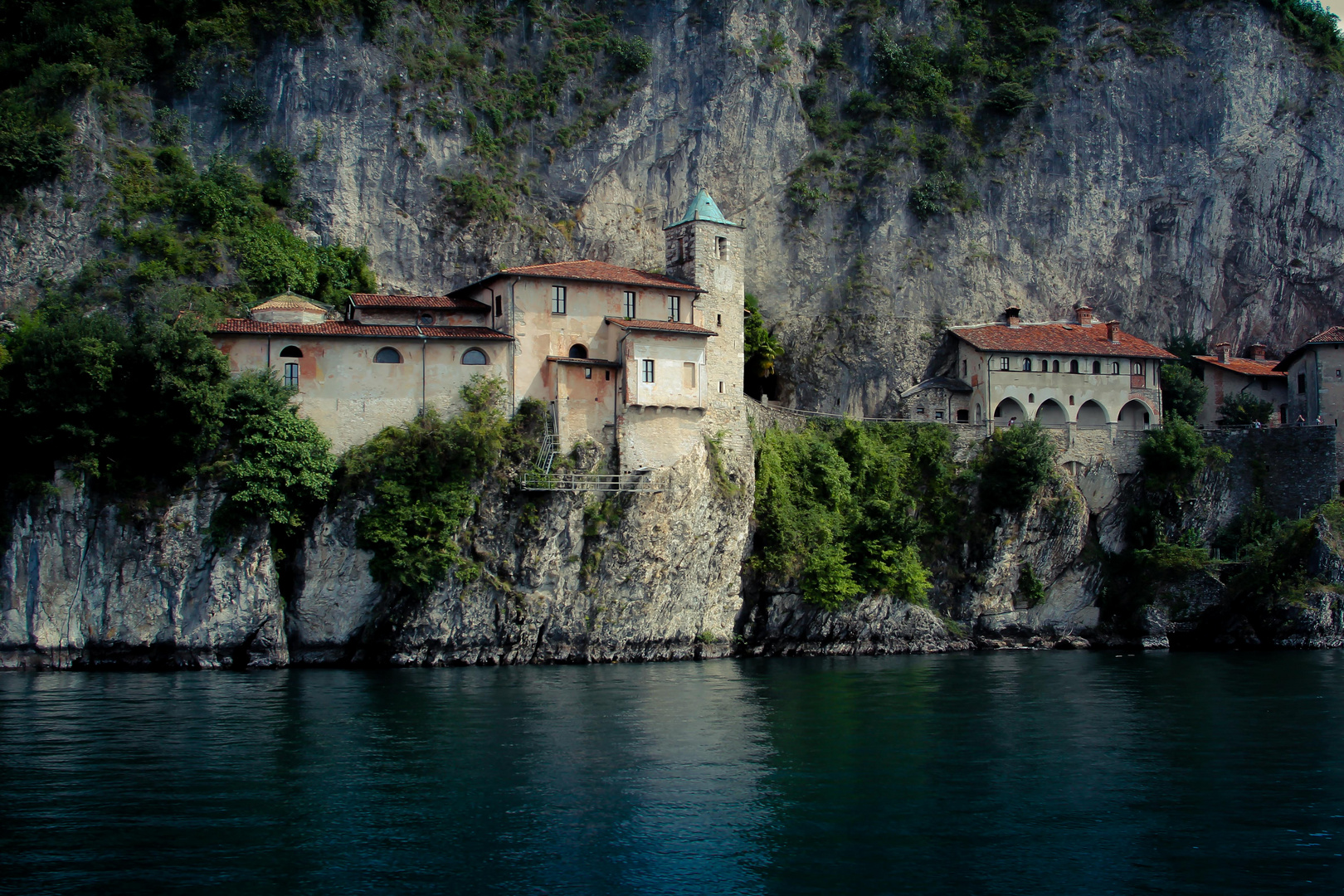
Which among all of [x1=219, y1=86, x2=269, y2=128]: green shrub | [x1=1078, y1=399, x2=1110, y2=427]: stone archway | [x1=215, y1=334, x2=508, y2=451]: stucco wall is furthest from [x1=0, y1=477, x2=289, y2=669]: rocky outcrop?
[x1=1078, y1=399, x2=1110, y2=427]: stone archway

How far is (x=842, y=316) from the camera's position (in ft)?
180

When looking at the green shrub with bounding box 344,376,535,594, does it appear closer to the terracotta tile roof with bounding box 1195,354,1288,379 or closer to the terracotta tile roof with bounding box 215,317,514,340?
the terracotta tile roof with bounding box 215,317,514,340

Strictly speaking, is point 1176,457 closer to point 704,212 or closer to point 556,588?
point 704,212

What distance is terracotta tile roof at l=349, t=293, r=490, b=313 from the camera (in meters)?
42.7

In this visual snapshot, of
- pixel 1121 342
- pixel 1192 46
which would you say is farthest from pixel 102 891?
pixel 1192 46

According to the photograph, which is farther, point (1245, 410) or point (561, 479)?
point (1245, 410)

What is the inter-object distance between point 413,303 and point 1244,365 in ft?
122

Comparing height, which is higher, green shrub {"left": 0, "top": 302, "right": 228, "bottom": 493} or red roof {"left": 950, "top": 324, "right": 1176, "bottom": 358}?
red roof {"left": 950, "top": 324, "right": 1176, "bottom": 358}

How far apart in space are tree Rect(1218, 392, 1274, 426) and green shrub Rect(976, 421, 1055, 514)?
10639mm

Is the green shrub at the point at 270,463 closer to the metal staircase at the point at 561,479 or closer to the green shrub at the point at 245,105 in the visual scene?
the metal staircase at the point at 561,479

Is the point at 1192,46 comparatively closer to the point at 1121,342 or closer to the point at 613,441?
the point at 1121,342

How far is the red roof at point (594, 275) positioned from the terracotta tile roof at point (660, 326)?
4.33 ft

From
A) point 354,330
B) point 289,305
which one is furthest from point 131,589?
point 354,330

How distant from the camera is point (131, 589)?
36656 millimetres
